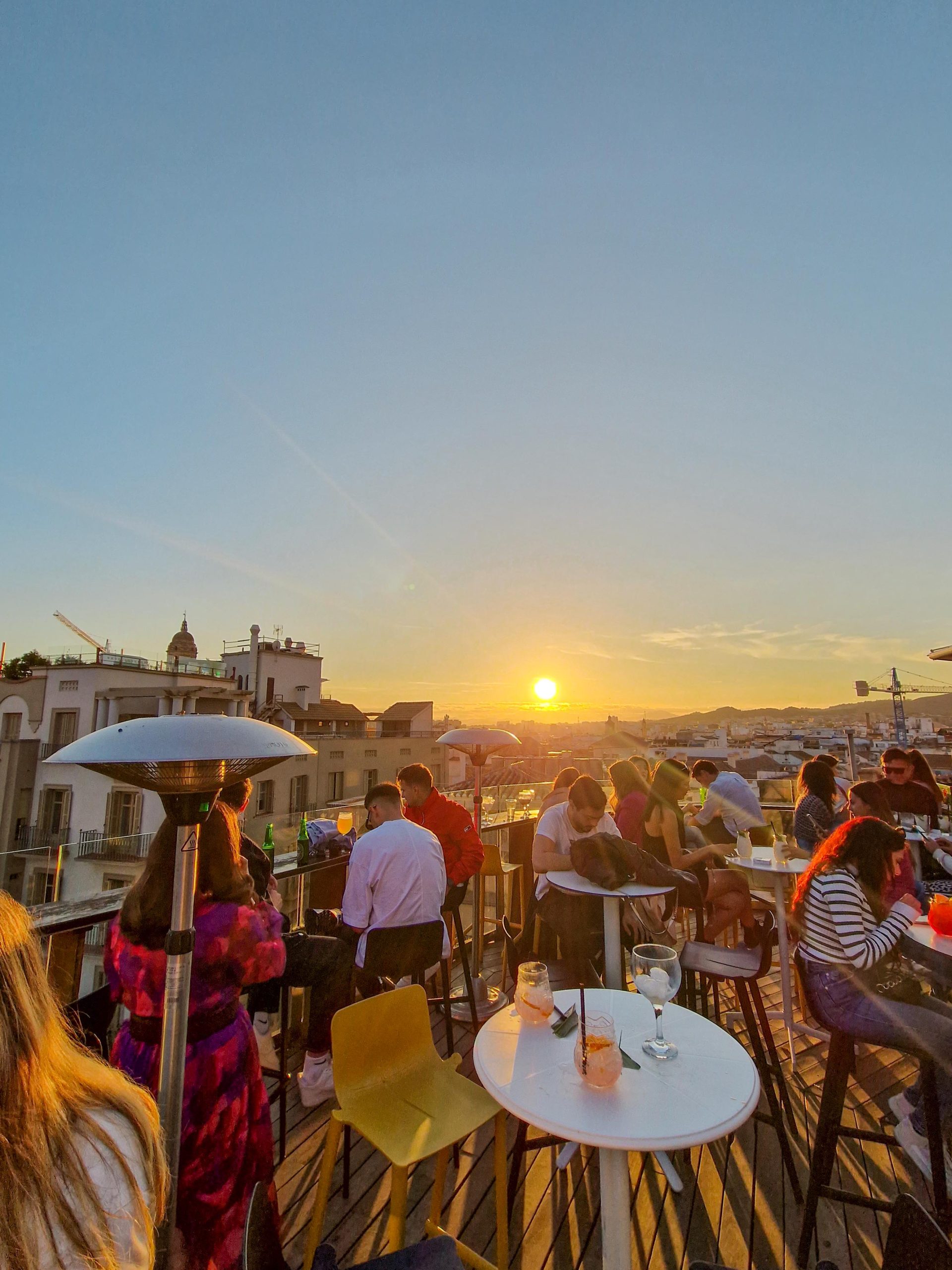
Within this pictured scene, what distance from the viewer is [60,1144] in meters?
0.91

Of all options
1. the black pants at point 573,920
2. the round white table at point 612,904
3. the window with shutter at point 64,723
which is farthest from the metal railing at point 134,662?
the round white table at point 612,904

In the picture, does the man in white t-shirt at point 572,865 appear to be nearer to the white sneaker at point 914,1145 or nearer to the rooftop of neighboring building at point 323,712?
the white sneaker at point 914,1145

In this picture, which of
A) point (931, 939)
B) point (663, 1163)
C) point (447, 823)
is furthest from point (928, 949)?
point (447, 823)

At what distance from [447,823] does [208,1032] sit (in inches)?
103

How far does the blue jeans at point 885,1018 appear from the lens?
235 cm

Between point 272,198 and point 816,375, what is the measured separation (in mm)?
8050

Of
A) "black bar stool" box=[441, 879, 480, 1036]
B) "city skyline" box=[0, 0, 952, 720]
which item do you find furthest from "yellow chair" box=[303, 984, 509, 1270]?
"city skyline" box=[0, 0, 952, 720]

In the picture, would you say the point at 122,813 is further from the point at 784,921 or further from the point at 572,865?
the point at 784,921

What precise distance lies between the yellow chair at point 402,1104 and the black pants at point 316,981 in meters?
0.94

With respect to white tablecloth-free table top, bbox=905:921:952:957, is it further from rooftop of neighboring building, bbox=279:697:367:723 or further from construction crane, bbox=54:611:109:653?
construction crane, bbox=54:611:109:653

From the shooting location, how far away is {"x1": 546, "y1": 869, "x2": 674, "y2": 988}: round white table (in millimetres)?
3375

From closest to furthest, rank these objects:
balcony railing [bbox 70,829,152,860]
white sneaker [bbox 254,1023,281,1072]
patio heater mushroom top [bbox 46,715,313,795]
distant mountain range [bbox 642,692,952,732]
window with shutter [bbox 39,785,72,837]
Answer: patio heater mushroom top [bbox 46,715,313,795] < balcony railing [bbox 70,829,152,860] < white sneaker [bbox 254,1023,281,1072] < window with shutter [bbox 39,785,72,837] < distant mountain range [bbox 642,692,952,732]

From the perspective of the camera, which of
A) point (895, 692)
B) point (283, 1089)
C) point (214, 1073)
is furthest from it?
point (895, 692)

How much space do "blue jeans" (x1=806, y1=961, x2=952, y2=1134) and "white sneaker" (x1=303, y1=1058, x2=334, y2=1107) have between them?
2.67 m
